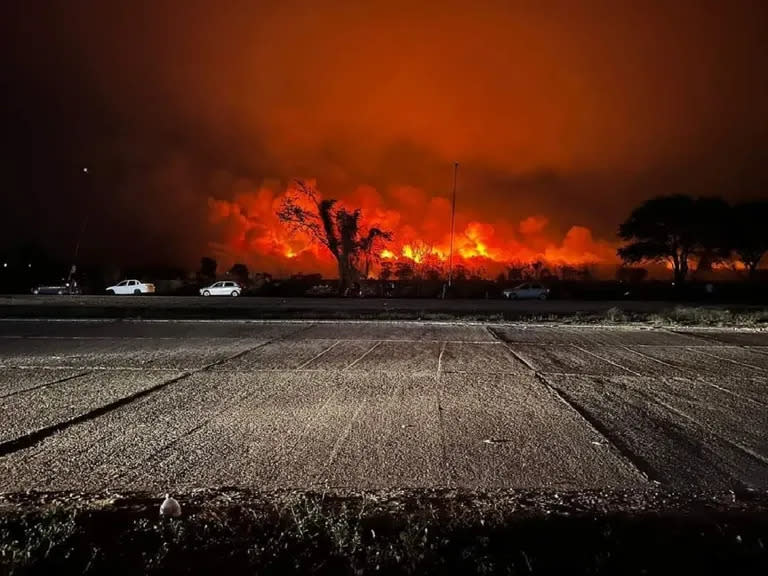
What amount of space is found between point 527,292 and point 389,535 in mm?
53918

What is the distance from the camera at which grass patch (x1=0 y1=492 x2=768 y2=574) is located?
14.3 feet

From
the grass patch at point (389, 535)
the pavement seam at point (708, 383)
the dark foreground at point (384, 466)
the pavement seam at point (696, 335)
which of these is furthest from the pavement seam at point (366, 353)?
the pavement seam at point (696, 335)

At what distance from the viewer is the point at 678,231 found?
71.5 metres

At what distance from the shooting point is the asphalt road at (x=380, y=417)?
Answer: 650 cm

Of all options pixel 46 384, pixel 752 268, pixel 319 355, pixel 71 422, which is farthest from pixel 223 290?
pixel 752 268

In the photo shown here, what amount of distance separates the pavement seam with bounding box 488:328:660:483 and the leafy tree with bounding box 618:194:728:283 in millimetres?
65786

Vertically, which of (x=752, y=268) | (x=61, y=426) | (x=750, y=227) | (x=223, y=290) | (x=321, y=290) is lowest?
(x=61, y=426)

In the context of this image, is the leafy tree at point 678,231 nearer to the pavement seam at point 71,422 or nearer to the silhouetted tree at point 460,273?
the silhouetted tree at point 460,273

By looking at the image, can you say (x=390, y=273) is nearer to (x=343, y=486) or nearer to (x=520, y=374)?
(x=520, y=374)

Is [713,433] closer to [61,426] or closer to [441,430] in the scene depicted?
[441,430]

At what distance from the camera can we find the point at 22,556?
4371mm

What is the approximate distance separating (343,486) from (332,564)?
171 centimetres

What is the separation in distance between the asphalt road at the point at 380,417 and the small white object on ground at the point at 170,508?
28.7 inches

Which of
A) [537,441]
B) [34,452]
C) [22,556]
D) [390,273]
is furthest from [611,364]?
[390,273]
